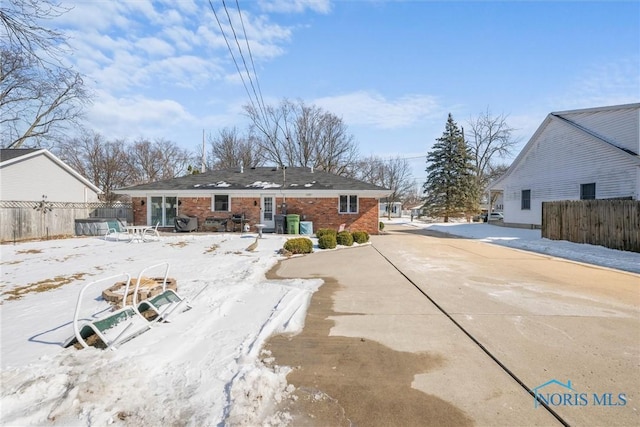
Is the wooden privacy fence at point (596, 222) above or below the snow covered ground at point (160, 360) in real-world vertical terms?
above

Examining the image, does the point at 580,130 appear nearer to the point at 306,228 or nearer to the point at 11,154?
the point at 306,228

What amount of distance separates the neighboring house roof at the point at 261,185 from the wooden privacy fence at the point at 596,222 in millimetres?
7834

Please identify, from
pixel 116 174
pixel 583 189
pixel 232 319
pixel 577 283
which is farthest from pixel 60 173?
pixel 583 189

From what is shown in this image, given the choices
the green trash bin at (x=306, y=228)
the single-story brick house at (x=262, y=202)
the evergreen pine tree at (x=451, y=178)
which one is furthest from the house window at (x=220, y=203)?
the evergreen pine tree at (x=451, y=178)

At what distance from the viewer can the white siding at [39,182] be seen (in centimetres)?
1826

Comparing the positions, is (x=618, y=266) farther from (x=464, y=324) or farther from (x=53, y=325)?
(x=53, y=325)

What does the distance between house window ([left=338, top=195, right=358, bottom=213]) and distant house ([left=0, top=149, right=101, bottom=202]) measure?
18619 mm

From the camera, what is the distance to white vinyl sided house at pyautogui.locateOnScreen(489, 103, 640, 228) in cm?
1569

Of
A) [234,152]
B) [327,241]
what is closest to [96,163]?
[234,152]

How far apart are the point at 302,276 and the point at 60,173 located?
22.6m

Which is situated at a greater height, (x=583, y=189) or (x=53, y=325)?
(x=583, y=189)

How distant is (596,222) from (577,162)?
312 inches

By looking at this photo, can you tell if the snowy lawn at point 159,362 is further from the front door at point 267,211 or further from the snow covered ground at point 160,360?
the front door at point 267,211

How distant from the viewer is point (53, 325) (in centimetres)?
417
